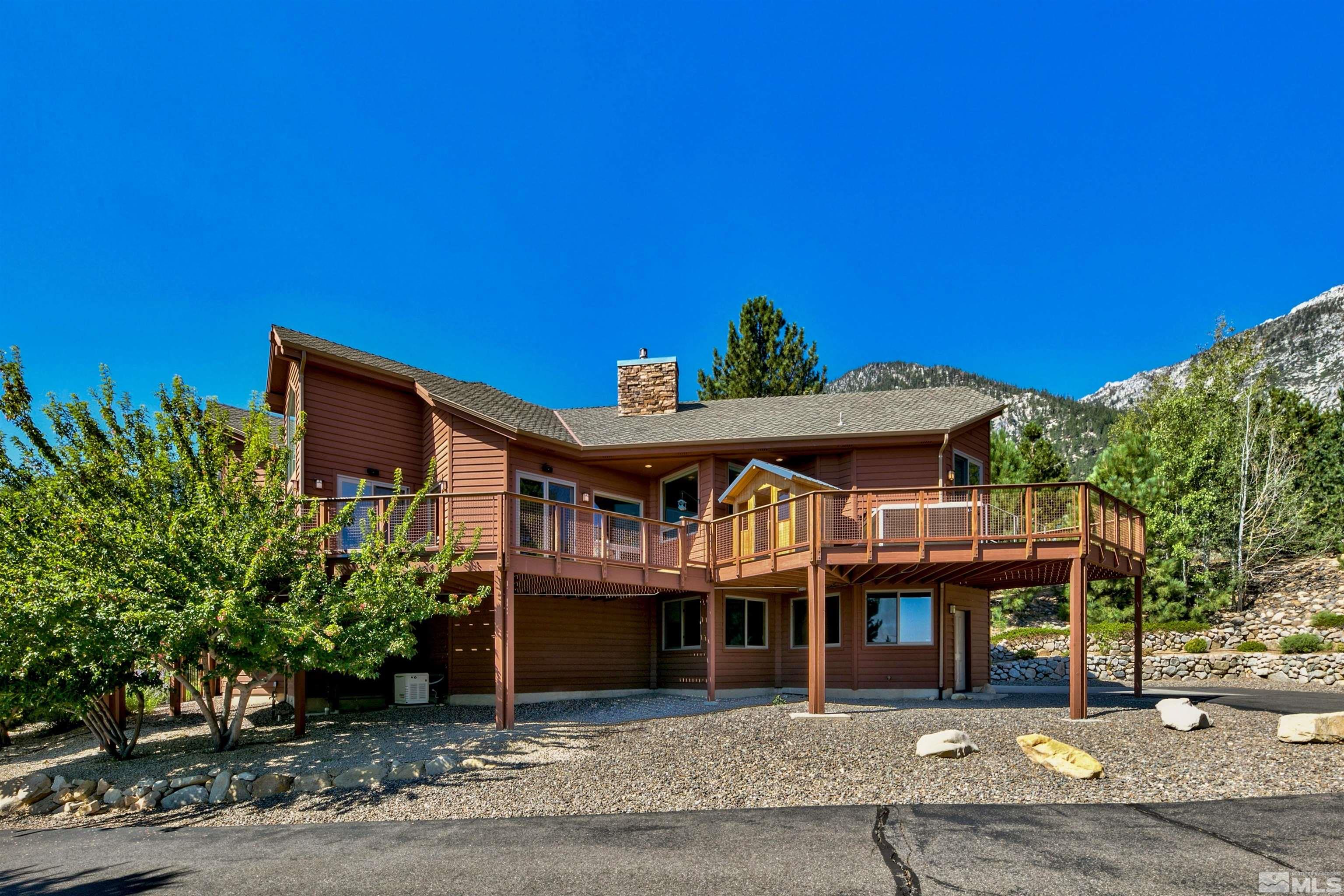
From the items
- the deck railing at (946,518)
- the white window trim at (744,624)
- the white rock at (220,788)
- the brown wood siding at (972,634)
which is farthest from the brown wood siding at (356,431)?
the brown wood siding at (972,634)

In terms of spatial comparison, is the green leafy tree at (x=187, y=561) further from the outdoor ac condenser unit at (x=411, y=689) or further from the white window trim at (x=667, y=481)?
the white window trim at (x=667, y=481)

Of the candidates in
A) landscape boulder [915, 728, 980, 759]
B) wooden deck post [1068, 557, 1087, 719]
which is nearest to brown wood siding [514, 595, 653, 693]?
landscape boulder [915, 728, 980, 759]

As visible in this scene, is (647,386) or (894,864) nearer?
(894,864)

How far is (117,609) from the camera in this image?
38.7ft

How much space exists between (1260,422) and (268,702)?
31565 mm

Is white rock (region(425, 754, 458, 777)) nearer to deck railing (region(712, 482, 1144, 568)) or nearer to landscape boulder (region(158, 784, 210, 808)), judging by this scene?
landscape boulder (region(158, 784, 210, 808))

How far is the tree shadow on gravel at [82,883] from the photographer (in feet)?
24.4

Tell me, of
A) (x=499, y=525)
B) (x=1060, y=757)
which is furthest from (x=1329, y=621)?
(x=499, y=525)

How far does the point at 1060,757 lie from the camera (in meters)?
10.1

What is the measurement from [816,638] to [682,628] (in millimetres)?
5474

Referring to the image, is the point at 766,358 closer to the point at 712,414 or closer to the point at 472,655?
the point at 712,414

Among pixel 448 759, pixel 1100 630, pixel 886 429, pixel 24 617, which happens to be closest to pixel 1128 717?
pixel 886 429

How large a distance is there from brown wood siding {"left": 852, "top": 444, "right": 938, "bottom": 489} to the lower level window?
3511mm

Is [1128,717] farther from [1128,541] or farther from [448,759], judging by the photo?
[448,759]
